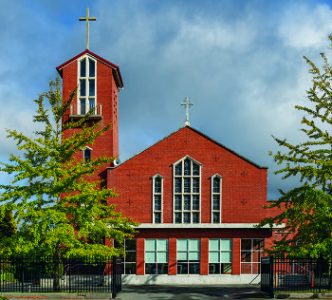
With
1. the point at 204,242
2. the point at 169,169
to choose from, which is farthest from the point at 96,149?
the point at 204,242

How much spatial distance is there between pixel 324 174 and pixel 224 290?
10.9m

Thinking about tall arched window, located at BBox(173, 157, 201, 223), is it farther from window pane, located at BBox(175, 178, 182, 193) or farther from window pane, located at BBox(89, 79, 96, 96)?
window pane, located at BBox(89, 79, 96, 96)

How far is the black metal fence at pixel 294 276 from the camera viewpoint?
30438 millimetres

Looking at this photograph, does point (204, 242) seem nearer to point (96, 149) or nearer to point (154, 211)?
point (154, 211)

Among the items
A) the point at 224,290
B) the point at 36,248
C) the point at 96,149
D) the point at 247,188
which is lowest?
the point at 224,290

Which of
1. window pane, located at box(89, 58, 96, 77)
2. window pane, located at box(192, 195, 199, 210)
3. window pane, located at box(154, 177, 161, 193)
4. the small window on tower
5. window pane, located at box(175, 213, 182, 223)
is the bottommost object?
window pane, located at box(175, 213, 182, 223)

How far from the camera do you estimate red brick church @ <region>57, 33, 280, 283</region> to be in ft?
137

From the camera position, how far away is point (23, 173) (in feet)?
99.1

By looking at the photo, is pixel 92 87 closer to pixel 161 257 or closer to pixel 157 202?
pixel 157 202

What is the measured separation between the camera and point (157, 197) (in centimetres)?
4244

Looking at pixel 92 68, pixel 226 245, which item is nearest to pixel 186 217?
pixel 226 245

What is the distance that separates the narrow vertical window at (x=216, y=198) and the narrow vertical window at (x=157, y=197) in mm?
3566

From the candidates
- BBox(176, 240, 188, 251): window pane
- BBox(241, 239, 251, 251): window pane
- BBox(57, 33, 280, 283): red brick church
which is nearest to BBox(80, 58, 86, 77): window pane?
BBox(57, 33, 280, 283): red brick church

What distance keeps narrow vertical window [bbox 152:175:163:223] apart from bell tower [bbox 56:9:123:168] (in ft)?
13.8
